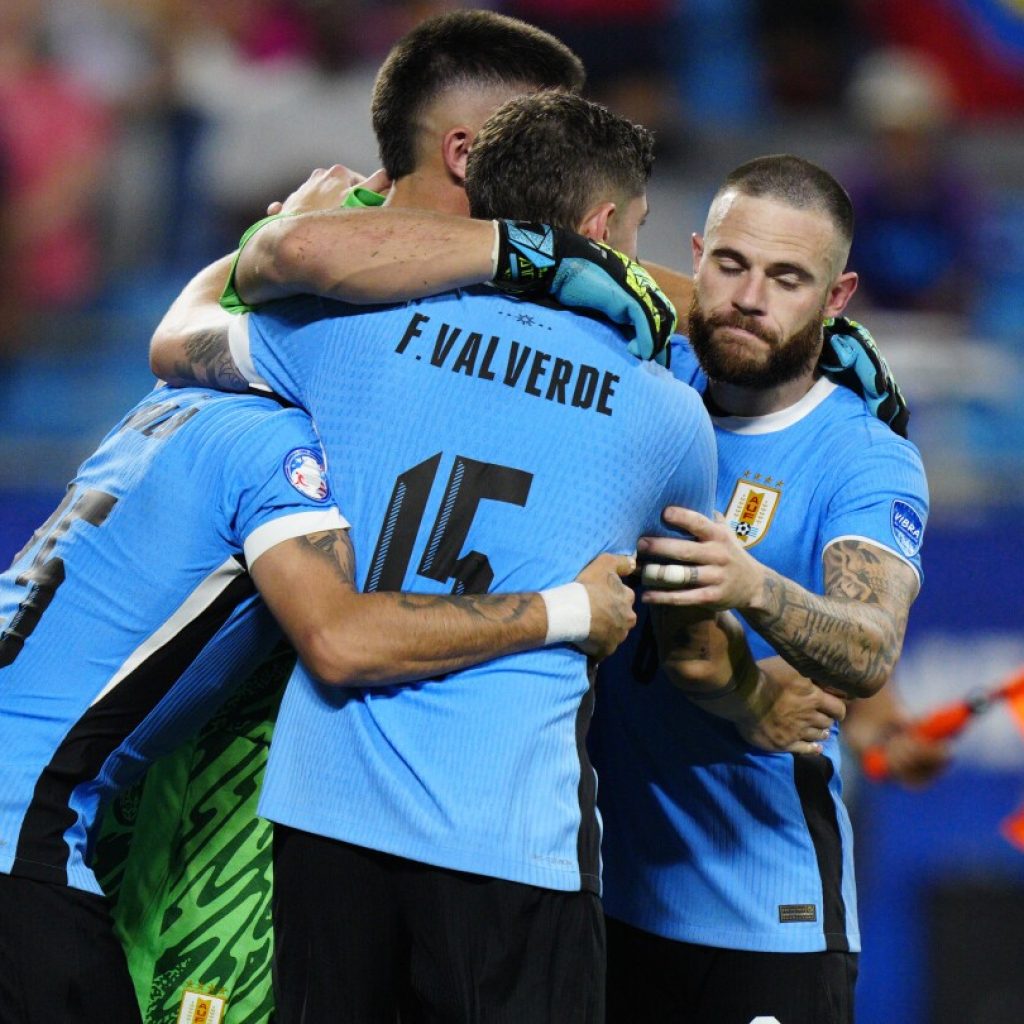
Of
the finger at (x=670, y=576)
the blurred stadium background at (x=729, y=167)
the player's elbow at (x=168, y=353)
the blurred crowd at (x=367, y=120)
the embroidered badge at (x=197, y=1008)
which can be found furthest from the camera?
the blurred crowd at (x=367, y=120)

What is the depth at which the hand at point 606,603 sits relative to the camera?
285cm

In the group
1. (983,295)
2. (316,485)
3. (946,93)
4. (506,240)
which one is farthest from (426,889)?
(946,93)

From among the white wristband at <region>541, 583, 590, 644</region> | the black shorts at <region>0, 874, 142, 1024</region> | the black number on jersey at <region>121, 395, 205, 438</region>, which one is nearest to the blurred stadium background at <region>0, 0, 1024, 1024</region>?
the black number on jersey at <region>121, 395, 205, 438</region>

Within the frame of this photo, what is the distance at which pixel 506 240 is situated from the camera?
113 inches

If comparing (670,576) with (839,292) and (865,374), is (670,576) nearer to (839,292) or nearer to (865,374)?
(865,374)

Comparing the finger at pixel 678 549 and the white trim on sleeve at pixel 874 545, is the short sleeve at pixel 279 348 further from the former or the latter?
the white trim on sleeve at pixel 874 545

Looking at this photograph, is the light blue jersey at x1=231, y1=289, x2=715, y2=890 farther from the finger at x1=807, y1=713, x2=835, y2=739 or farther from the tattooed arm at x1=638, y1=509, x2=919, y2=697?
the finger at x1=807, y1=713, x2=835, y2=739

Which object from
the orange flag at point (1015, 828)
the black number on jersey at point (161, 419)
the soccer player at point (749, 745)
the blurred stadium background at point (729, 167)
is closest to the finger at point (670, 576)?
the soccer player at point (749, 745)

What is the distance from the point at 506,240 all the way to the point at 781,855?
153 centimetres

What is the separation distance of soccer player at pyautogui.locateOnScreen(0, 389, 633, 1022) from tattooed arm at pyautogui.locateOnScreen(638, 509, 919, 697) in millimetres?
165

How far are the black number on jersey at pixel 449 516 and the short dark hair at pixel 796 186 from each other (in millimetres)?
1201

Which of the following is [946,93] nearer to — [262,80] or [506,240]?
[262,80]

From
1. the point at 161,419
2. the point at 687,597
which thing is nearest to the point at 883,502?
the point at 687,597

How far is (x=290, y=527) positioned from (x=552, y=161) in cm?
81
